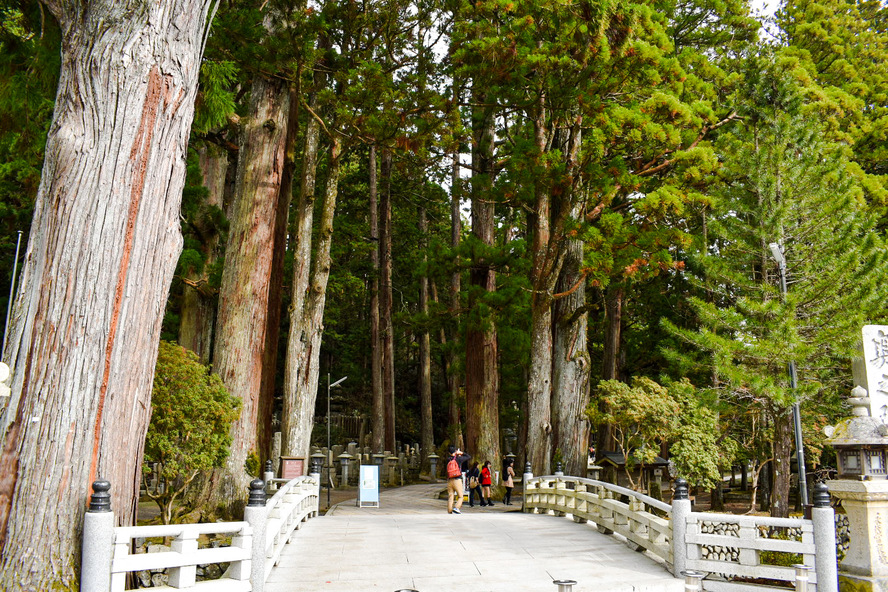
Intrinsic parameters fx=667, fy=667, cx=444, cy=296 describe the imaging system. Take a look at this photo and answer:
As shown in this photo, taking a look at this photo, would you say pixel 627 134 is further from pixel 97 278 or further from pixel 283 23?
pixel 97 278

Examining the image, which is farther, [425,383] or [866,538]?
[425,383]

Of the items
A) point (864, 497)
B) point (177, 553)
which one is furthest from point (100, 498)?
point (864, 497)

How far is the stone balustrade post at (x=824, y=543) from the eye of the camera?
7465 millimetres

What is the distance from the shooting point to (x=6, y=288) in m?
21.3

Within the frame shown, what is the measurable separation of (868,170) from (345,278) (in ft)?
56.3

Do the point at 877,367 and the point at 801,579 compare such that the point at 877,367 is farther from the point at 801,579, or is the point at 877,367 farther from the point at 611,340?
the point at 611,340

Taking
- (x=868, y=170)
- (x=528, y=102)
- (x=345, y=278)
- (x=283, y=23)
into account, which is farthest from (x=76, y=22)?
(x=868, y=170)

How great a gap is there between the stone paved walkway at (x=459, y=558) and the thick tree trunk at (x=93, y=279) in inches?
92.9

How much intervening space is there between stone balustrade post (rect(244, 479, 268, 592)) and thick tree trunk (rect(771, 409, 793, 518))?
922 cm

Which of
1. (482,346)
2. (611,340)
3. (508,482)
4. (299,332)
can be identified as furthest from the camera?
(611,340)

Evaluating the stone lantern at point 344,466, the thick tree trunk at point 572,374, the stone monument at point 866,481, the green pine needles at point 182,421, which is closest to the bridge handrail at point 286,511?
the green pine needles at point 182,421

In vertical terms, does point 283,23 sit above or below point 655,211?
above

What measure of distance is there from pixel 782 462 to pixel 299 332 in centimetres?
1005

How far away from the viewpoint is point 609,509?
1060 cm
